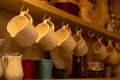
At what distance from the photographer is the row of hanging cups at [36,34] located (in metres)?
0.96

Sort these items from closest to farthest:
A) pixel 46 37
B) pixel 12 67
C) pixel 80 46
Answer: pixel 12 67
pixel 46 37
pixel 80 46

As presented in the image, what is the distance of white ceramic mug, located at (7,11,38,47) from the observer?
37.4 inches

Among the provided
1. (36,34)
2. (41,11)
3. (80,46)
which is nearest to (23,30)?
(36,34)

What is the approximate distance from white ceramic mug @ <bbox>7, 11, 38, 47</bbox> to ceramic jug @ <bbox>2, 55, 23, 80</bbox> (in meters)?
0.07

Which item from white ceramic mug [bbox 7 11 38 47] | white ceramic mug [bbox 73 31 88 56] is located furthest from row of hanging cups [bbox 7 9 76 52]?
white ceramic mug [bbox 73 31 88 56]

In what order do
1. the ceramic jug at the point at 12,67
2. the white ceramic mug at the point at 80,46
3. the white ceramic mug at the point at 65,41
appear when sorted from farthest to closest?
the white ceramic mug at the point at 80,46
the white ceramic mug at the point at 65,41
the ceramic jug at the point at 12,67

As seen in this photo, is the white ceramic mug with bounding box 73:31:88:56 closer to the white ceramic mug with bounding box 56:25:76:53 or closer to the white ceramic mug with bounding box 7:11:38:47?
the white ceramic mug with bounding box 56:25:76:53

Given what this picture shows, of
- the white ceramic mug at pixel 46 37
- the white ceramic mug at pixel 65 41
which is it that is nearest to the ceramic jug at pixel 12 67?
the white ceramic mug at pixel 46 37

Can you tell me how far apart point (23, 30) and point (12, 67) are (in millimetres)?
145

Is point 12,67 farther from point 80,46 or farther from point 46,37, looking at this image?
point 80,46

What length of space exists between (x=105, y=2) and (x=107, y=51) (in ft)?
1.46

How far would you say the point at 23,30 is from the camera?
945 mm

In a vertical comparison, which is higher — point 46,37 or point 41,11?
point 41,11

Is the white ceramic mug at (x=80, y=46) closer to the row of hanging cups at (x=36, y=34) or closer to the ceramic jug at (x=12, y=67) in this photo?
the row of hanging cups at (x=36, y=34)
